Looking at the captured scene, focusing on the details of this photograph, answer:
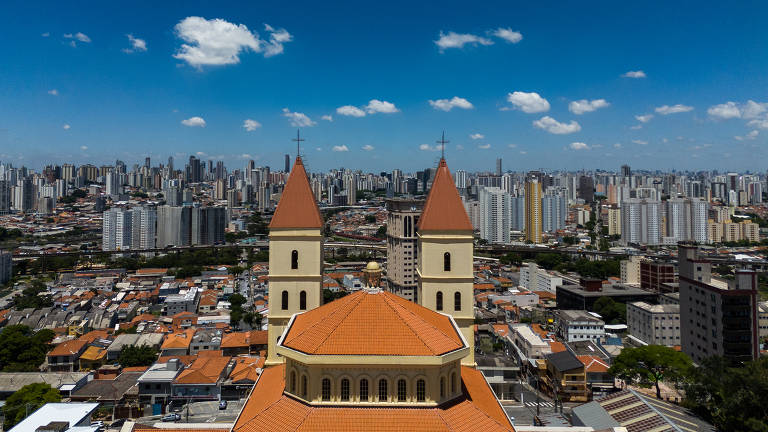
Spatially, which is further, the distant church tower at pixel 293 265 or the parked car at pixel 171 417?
the parked car at pixel 171 417

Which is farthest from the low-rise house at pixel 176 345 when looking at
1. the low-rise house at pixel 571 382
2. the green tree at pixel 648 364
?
the green tree at pixel 648 364

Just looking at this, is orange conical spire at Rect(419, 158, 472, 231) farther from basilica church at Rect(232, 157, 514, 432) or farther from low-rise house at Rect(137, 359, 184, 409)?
low-rise house at Rect(137, 359, 184, 409)

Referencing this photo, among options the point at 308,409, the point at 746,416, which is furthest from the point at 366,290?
the point at 746,416

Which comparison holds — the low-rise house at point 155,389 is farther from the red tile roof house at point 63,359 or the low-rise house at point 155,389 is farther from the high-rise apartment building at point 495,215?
the high-rise apartment building at point 495,215

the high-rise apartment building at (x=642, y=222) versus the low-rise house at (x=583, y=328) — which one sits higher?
the high-rise apartment building at (x=642, y=222)

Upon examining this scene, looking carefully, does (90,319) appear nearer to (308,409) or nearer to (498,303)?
(498,303)

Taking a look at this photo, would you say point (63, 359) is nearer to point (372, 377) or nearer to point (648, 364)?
point (372, 377)
